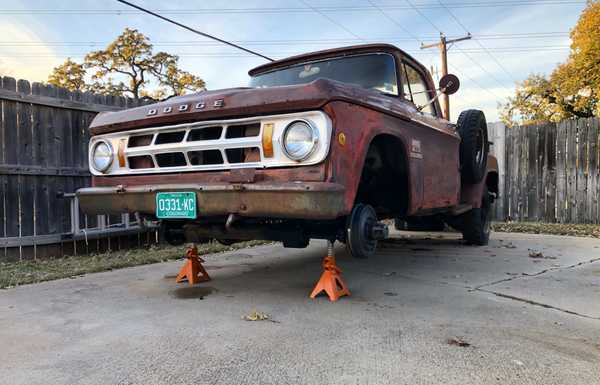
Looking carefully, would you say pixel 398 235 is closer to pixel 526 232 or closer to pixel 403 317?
pixel 526 232

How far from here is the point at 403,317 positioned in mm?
3105

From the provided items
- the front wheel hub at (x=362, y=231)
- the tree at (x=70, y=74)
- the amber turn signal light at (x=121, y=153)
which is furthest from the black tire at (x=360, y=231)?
the tree at (x=70, y=74)

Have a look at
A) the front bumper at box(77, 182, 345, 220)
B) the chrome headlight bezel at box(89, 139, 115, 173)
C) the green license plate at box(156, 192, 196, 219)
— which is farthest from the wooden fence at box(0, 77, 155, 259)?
the green license plate at box(156, 192, 196, 219)

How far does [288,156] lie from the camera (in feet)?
9.54

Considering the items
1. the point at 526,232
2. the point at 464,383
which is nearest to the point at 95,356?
the point at 464,383

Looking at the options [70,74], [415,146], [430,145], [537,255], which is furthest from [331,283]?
[70,74]

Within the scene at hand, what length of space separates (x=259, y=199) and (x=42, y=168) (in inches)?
161

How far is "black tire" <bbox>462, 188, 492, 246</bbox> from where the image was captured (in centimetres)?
656

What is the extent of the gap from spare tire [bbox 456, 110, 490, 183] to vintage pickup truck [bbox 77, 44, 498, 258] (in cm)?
76

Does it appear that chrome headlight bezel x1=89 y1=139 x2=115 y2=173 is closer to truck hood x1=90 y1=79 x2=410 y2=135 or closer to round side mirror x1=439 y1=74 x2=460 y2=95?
truck hood x1=90 y1=79 x2=410 y2=135

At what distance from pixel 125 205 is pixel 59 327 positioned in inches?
38.2

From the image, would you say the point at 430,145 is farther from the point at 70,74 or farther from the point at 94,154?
the point at 70,74

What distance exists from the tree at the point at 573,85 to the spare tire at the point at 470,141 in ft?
67.2

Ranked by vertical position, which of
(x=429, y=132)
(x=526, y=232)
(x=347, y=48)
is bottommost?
Answer: (x=526, y=232)
